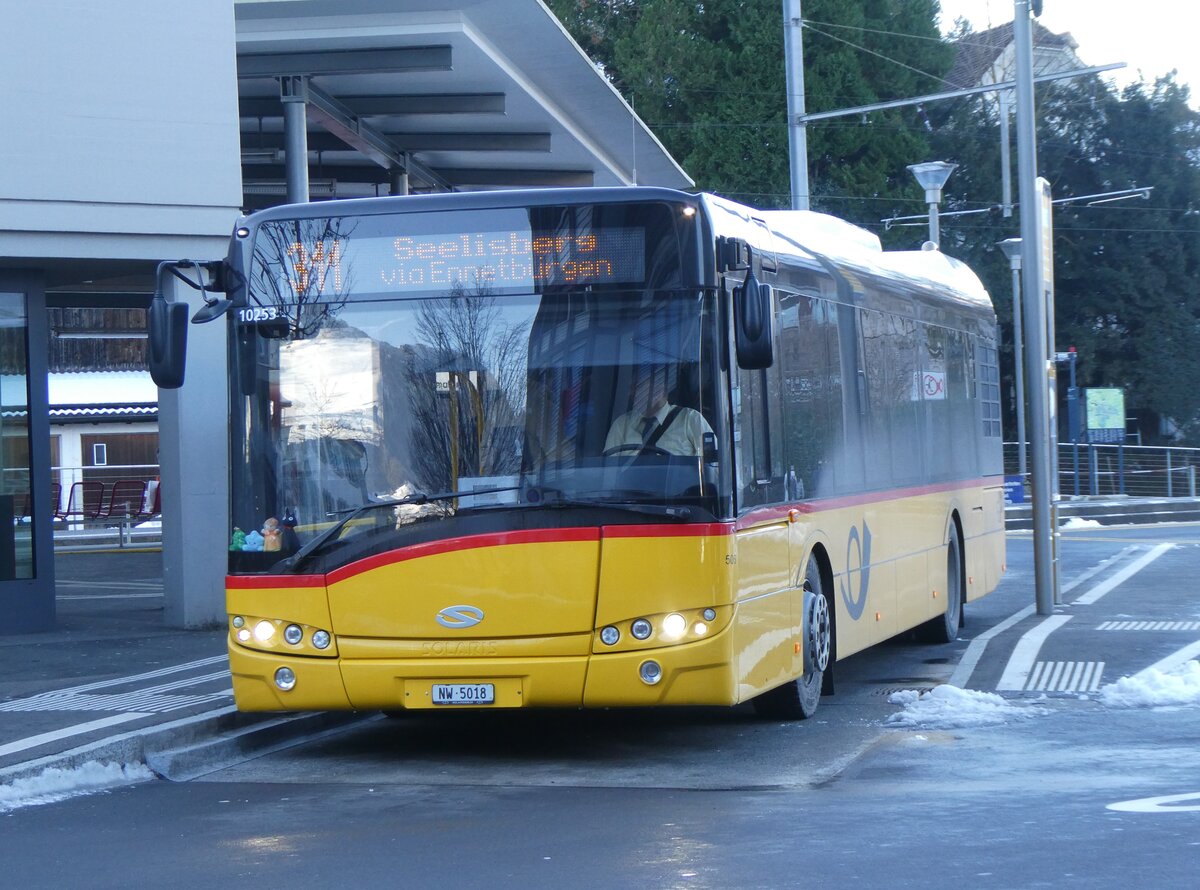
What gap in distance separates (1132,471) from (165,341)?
37.4 m

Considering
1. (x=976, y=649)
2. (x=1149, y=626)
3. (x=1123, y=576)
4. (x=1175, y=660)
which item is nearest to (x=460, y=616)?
(x=1175, y=660)

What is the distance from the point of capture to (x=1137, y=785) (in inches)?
317

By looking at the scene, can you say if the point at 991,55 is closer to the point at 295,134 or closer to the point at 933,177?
the point at 933,177

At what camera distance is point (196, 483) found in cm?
1568

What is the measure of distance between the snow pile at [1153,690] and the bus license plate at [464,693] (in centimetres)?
416

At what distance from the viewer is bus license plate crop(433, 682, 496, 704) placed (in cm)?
899

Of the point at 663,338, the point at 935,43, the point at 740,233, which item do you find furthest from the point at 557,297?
the point at 935,43

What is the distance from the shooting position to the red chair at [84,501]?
31.9 metres

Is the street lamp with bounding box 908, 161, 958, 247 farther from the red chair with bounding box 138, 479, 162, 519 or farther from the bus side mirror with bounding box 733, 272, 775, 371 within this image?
the bus side mirror with bounding box 733, 272, 775, 371

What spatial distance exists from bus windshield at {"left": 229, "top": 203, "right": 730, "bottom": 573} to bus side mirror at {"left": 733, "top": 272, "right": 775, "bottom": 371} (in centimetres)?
14

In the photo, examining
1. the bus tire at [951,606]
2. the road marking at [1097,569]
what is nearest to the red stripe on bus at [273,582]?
the bus tire at [951,606]

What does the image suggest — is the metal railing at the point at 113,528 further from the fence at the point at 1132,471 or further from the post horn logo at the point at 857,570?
the fence at the point at 1132,471

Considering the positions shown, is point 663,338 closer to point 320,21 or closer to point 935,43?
point 320,21

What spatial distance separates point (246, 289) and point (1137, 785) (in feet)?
16.6
